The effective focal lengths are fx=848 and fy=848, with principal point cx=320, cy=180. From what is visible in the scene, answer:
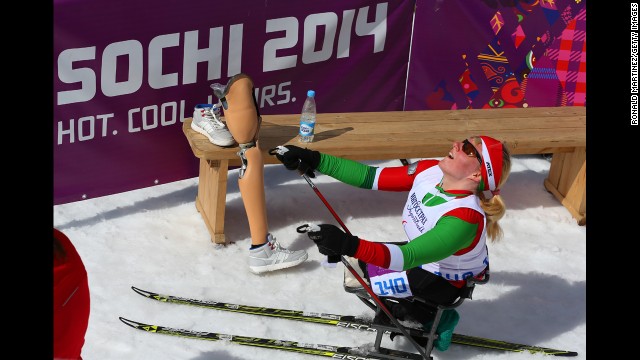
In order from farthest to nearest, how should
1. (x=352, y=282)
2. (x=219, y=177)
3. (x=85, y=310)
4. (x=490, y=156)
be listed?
(x=219, y=177), (x=352, y=282), (x=490, y=156), (x=85, y=310)

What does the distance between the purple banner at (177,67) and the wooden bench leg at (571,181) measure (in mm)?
1618

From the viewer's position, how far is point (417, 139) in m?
6.65

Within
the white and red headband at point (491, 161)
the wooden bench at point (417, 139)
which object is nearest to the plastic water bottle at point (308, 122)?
the wooden bench at point (417, 139)

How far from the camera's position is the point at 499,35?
7.63 metres

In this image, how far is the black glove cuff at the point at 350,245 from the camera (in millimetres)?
4301

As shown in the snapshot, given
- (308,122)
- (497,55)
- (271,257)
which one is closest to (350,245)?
(271,257)

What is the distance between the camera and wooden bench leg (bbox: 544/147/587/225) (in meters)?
7.04

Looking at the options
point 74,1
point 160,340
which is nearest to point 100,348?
point 160,340

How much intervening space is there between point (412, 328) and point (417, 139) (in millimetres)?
1926

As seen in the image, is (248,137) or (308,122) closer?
(248,137)

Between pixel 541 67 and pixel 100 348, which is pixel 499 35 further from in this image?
pixel 100 348

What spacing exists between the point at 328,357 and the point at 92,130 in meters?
2.64

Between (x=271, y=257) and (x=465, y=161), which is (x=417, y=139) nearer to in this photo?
(x=271, y=257)

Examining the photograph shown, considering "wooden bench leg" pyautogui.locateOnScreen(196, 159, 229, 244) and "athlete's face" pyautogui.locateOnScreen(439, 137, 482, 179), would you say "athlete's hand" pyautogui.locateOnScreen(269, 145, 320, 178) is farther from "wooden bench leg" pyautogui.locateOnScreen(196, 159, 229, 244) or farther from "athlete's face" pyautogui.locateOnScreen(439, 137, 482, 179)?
"wooden bench leg" pyautogui.locateOnScreen(196, 159, 229, 244)
